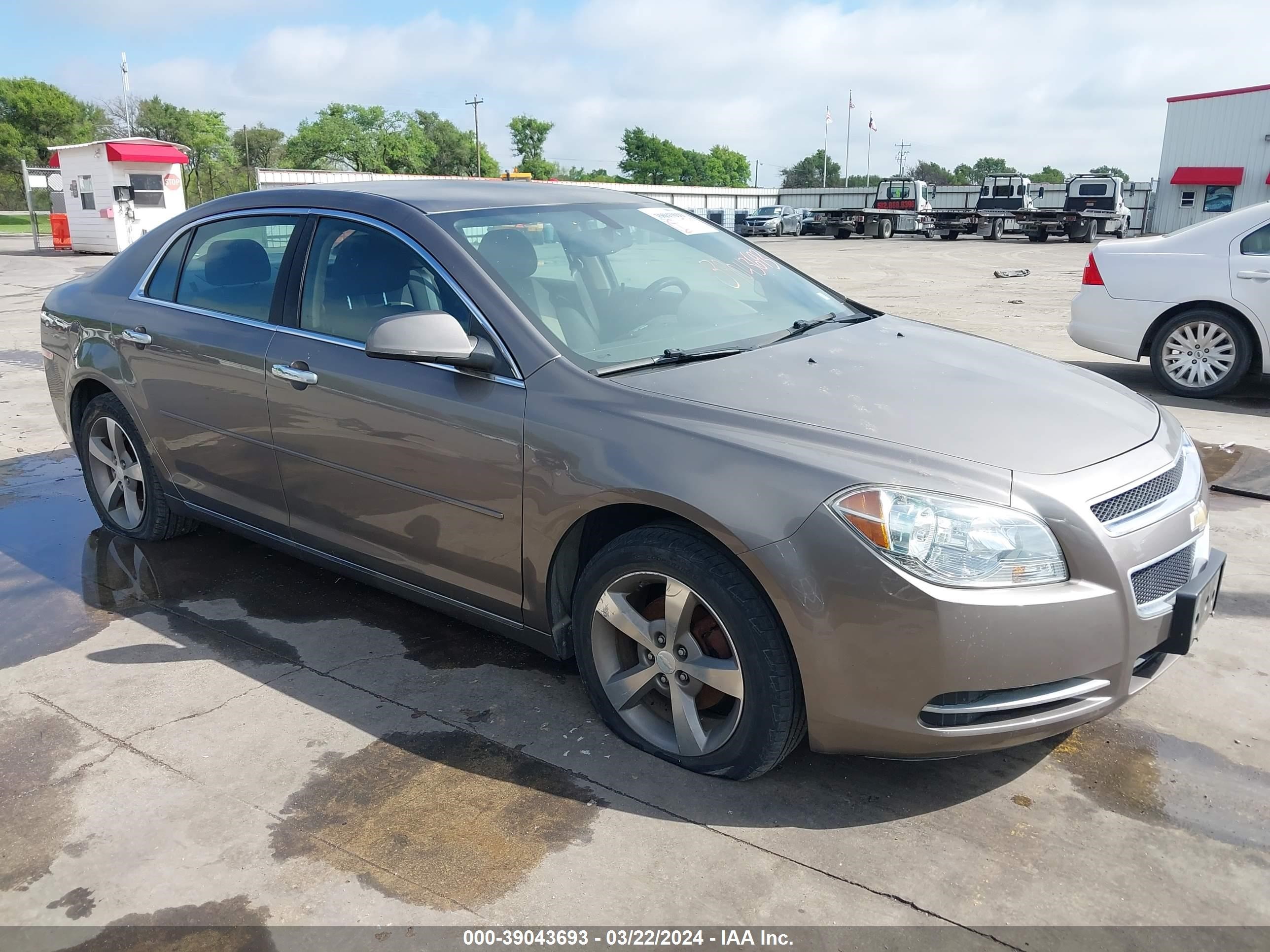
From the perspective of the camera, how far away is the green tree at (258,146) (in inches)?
3674

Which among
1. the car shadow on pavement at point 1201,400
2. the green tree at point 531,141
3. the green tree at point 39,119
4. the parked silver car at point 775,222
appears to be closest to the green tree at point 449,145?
the green tree at point 531,141

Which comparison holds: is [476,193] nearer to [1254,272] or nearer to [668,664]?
[668,664]

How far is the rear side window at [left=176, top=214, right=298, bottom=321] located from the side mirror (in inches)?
38.6

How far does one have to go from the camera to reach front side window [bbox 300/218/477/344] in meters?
3.39

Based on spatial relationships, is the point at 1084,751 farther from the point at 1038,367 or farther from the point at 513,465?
the point at 513,465

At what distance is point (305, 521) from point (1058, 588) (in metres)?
2.67

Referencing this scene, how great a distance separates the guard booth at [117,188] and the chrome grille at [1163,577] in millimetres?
26973

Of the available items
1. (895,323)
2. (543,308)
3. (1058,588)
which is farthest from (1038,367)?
(543,308)

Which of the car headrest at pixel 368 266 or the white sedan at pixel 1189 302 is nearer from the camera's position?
the car headrest at pixel 368 266

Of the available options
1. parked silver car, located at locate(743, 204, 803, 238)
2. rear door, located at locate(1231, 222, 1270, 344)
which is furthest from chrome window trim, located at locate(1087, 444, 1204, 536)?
parked silver car, located at locate(743, 204, 803, 238)

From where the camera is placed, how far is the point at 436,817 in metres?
2.73

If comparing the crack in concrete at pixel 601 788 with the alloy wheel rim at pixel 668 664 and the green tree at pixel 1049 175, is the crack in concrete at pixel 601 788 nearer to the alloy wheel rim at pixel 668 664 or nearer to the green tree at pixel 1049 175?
the alloy wheel rim at pixel 668 664

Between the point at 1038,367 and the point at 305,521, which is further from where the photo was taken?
the point at 305,521

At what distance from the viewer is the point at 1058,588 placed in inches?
95.0
